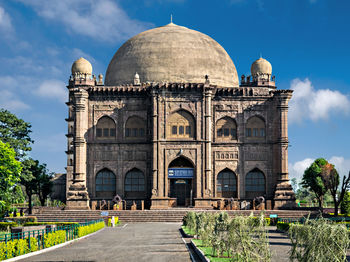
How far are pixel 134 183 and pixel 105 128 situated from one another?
670 centimetres

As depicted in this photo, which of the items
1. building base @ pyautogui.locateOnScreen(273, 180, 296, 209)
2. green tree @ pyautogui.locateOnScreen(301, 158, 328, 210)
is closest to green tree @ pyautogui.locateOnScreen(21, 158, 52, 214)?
building base @ pyautogui.locateOnScreen(273, 180, 296, 209)

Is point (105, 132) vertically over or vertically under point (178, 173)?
over

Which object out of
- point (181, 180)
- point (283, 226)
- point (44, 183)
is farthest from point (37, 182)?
point (283, 226)

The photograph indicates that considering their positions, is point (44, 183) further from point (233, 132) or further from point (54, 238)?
point (54, 238)

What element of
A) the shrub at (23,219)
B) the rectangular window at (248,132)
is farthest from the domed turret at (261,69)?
the shrub at (23,219)

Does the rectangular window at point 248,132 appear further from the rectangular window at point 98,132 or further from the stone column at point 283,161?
the rectangular window at point 98,132

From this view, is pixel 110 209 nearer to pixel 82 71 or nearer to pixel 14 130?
pixel 14 130

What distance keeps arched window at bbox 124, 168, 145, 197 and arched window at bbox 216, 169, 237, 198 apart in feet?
26.4

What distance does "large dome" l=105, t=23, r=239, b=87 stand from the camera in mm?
56912

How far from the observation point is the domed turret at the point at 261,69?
5953 cm

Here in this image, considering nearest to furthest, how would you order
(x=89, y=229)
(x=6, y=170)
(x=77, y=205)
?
1. (x=89, y=229)
2. (x=6, y=170)
3. (x=77, y=205)

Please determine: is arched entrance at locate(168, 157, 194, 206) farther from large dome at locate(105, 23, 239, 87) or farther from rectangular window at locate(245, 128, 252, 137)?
large dome at locate(105, 23, 239, 87)

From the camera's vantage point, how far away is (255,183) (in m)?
51.6

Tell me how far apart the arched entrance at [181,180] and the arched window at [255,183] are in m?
6.11
